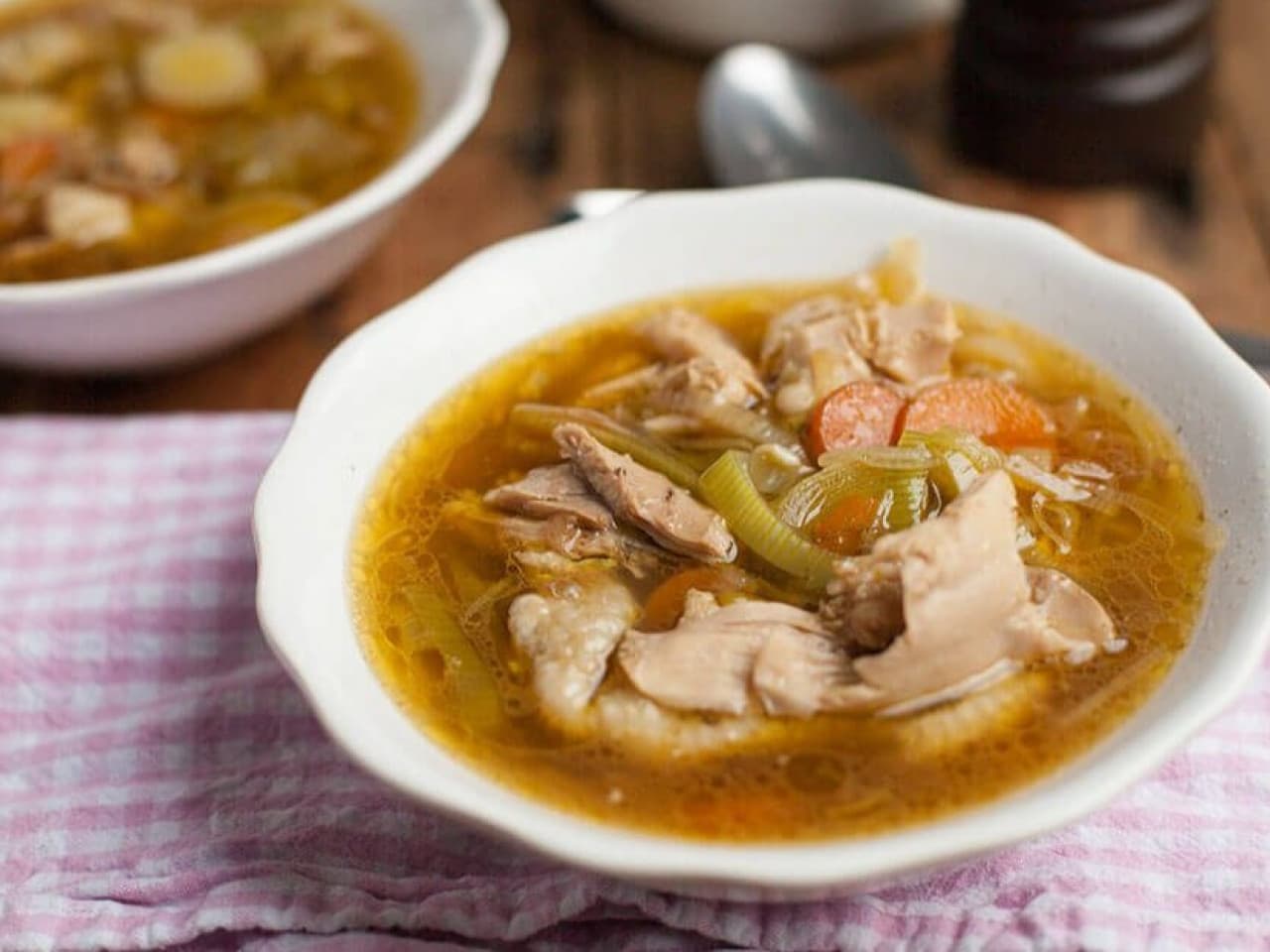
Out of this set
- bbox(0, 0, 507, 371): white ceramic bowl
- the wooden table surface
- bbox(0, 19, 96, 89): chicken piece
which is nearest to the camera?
bbox(0, 0, 507, 371): white ceramic bowl

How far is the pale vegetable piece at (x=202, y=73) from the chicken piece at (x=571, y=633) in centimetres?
201

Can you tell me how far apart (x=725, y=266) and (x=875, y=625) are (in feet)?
3.08

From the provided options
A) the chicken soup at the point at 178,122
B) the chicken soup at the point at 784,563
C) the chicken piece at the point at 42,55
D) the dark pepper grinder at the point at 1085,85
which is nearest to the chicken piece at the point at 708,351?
the chicken soup at the point at 784,563

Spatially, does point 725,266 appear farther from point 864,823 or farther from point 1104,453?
point 864,823

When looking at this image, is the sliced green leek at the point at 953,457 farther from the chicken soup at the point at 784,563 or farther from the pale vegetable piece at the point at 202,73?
the pale vegetable piece at the point at 202,73

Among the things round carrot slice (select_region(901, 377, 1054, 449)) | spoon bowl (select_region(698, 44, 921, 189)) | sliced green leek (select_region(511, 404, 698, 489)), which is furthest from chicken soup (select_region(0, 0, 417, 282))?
round carrot slice (select_region(901, 377, 1054, 449))

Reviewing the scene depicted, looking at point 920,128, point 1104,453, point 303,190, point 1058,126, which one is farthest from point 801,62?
point 1104,453

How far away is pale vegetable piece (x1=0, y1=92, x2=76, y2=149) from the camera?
351 centimetres

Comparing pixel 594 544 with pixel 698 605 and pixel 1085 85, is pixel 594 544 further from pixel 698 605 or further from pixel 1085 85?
pixel 1085 85

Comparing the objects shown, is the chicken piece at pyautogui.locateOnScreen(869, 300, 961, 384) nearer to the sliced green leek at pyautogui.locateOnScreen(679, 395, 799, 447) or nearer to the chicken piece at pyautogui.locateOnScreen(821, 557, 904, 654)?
the sliced green leek at pyautogui.locateOnScreen(679, 395, 799, 447)

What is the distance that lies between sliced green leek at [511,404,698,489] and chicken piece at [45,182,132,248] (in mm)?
1205

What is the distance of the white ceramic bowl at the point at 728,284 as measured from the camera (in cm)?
164

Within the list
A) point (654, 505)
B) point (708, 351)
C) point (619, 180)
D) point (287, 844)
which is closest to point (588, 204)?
point (619, 180)

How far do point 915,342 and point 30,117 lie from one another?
86.7 inches
